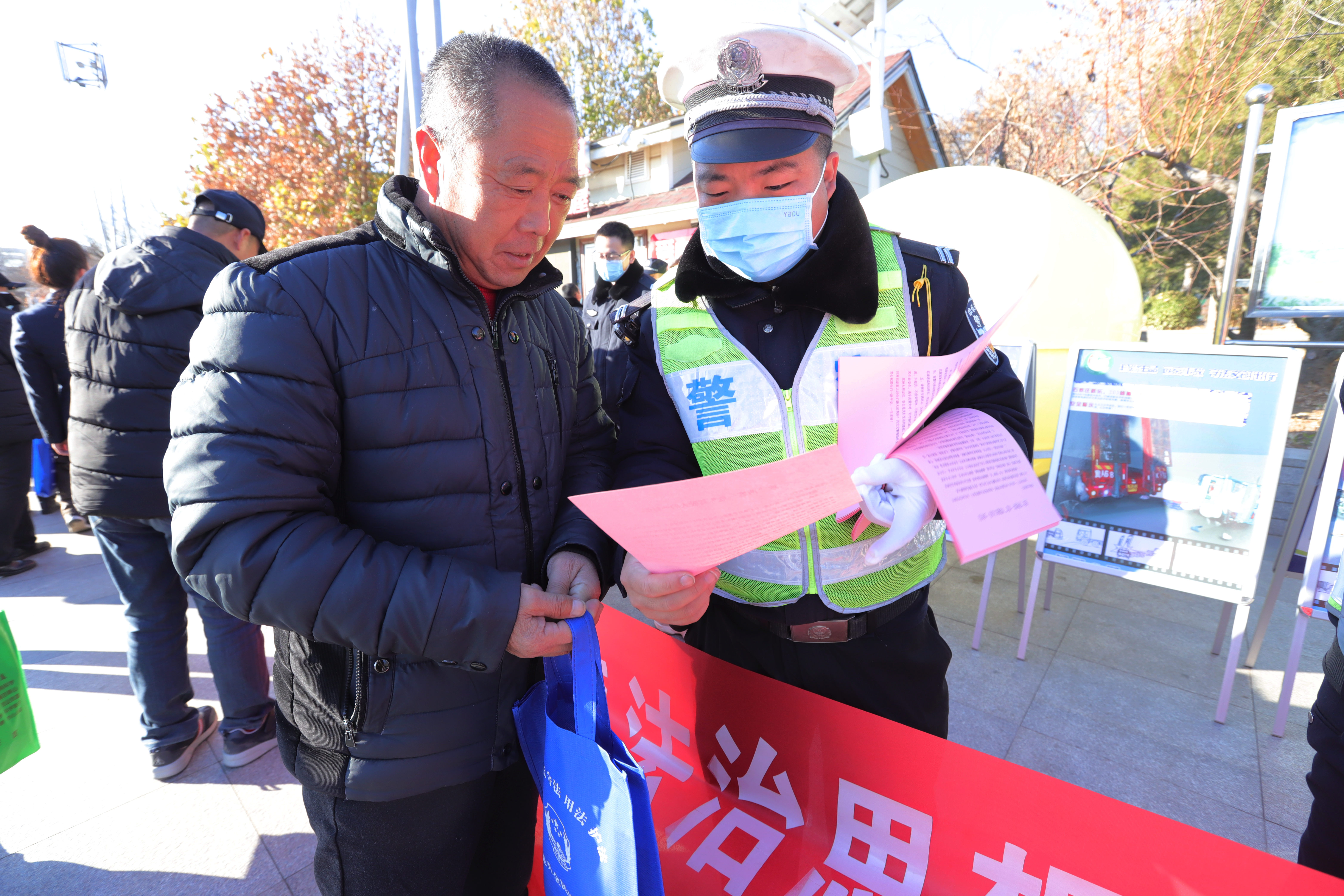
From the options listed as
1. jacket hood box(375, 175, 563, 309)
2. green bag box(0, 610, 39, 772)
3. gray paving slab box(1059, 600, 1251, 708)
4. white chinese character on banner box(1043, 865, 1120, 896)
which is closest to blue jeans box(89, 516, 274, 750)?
green bag box(0, 610, 39, 772)

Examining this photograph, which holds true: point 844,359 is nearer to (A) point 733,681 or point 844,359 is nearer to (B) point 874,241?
(B) point 874,241

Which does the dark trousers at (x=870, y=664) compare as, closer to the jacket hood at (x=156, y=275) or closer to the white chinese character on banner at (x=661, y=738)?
→ the white chinese character on banner at (x=661, y=738)

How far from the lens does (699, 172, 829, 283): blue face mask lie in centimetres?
142

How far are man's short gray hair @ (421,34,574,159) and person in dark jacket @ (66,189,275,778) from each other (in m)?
1.75

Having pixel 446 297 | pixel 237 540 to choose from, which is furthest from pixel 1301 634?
pixel 237 540

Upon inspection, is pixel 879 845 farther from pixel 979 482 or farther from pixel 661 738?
pixel 979 482

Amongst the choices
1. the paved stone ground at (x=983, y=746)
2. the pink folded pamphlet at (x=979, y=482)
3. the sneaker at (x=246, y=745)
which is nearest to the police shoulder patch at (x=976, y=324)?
the pink folded pamphlet at (x=979, y=482)

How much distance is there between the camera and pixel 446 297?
1141 mm

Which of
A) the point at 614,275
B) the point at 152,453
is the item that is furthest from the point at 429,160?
the point at 614,275

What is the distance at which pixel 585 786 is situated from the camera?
92 centimetres

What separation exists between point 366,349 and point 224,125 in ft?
57.1

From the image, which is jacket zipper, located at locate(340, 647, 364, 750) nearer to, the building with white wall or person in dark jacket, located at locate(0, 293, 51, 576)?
person in dark jacket, located at locate(0, 293, 51, 576)

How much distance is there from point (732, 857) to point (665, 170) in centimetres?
1251

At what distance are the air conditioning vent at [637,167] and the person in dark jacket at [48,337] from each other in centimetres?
1004
